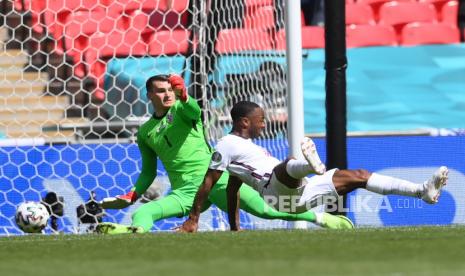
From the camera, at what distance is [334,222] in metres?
9.88

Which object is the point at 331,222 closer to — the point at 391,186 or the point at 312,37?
the point at 391,186

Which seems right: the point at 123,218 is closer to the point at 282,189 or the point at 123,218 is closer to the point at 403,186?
the point at 282,189

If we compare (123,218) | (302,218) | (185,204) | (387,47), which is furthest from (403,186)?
(387,47)

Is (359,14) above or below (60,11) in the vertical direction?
below

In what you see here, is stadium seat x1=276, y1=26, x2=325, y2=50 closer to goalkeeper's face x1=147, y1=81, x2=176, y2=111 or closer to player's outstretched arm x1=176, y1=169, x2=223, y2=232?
goalkeeper's face x1=147, y1=81, x2=176, y2=111

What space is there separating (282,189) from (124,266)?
304 cm

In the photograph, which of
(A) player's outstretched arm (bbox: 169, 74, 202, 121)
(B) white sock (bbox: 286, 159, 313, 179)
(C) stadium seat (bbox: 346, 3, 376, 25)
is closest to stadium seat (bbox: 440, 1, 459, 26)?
(C) stadium seat (bbox: 346, 3, 376, 25)

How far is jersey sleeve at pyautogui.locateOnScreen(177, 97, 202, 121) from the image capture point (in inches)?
372

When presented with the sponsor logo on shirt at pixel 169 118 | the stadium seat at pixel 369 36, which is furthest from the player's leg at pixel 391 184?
the stadium seat at pixel 369 36

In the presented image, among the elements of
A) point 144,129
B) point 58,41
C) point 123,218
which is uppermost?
point 58,41

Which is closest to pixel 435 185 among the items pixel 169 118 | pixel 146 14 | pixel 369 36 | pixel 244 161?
pixel 244 161

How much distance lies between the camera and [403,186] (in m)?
8.40

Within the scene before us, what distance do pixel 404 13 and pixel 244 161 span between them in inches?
291

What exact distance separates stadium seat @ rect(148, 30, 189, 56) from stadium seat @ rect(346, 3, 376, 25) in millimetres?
3898
